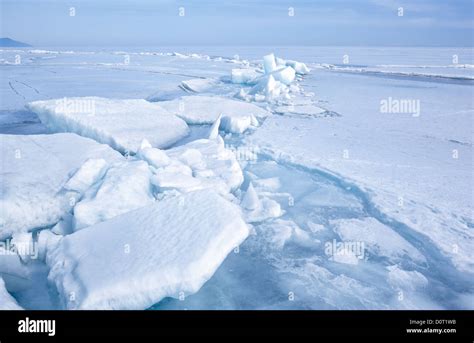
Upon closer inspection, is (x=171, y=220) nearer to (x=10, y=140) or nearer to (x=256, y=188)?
(x=256, y=188)

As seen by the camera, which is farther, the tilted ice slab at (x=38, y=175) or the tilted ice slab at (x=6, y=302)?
the tilted ice slab at (x=38, y=175)

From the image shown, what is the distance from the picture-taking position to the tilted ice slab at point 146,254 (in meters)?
2.09

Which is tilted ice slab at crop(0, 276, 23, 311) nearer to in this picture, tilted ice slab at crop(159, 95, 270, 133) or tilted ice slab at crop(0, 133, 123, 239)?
tilted ice slab at crop(0, 133, 123, 239)

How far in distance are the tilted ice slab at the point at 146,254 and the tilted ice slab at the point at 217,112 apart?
11.7 feet

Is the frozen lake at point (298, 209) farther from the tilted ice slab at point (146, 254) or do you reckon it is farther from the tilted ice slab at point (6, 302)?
the tilted ice slab at point (6, 302)

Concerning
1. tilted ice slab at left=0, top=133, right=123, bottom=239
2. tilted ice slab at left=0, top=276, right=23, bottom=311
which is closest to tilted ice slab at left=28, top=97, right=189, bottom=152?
tilted ice slab at left=0, top=133, right=123, bottom=239

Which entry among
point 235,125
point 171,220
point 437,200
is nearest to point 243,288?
point 171,220

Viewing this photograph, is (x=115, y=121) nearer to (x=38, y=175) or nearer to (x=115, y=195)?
(x=38, y=175)

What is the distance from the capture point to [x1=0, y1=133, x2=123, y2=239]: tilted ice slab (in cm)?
288

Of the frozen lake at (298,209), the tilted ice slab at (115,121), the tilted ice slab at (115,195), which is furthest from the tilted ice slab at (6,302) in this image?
the tilted ice slab at (115,121)

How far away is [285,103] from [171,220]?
6.96 m

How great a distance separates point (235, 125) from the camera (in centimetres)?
616

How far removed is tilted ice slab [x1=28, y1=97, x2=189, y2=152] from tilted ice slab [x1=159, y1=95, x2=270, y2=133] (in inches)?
25.4

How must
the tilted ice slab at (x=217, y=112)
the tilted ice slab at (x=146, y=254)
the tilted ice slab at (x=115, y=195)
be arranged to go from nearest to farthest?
the tilted ice slab at (x=146, y=254) → the tilted ice slab at (x=115, y=195) → the tilted ice slab at (x=217, y=112)
